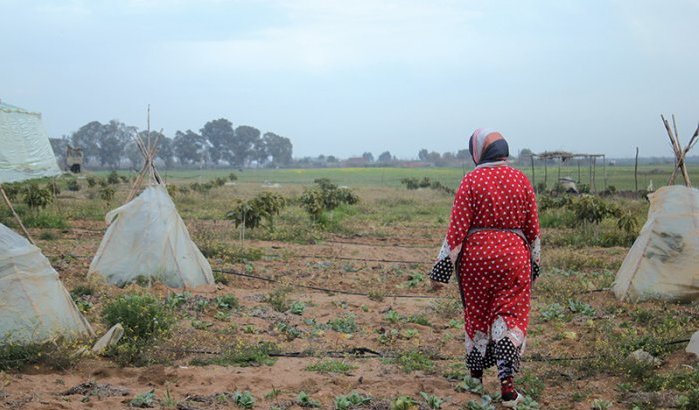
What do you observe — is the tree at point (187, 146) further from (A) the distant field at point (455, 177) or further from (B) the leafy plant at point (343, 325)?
(B) the leafy plant at point (343, 325)

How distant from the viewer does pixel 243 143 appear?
10700 cm

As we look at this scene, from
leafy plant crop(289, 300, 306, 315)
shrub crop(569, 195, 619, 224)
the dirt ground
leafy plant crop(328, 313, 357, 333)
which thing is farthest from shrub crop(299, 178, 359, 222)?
leafy plant crop(328, 313, 357, 333)

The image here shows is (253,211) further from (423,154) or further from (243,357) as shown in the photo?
(423,154)

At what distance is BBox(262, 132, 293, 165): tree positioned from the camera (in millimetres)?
112869

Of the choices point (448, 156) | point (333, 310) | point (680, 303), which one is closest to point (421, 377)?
point (333, 310)

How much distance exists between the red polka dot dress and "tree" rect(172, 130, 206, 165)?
325ft

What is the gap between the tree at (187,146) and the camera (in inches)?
3986

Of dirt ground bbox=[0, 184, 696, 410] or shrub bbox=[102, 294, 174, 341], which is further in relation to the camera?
shrub bbox=[102, 294, 174, 341]

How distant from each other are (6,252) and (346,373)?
266 centimetres

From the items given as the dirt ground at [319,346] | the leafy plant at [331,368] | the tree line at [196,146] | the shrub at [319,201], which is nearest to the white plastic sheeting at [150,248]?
the dirt ground at [319,346]

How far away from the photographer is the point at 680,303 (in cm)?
714

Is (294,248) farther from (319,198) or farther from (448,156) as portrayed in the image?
(448,156)

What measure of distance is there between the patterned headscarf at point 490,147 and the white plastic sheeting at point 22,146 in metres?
25.4

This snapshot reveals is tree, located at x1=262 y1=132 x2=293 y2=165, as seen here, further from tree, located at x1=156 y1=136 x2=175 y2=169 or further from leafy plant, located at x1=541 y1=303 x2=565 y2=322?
leafy plant, located at x1=541 y1=303 x2=565 y2=322
